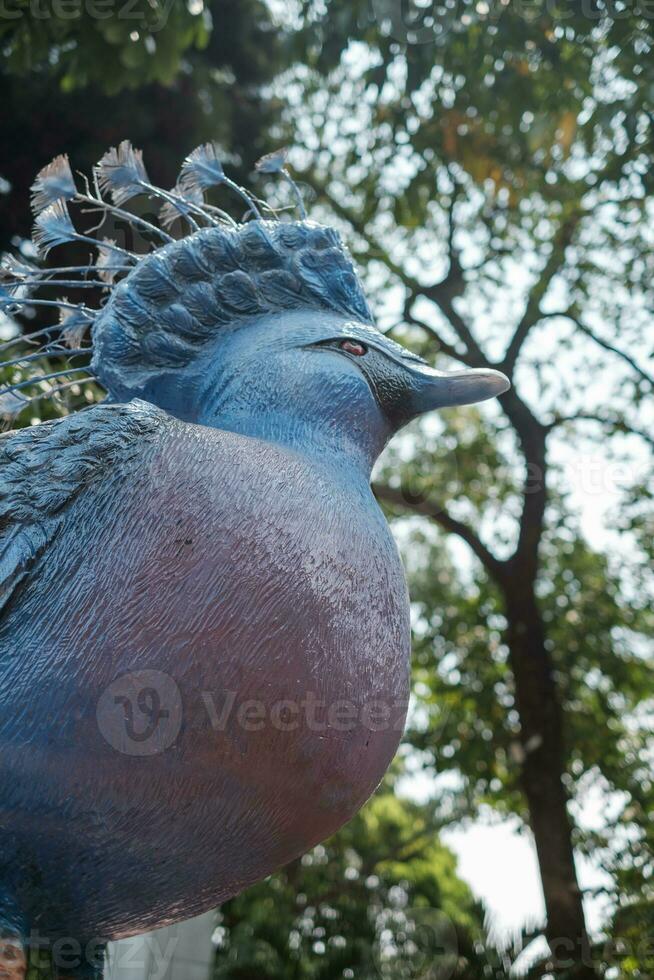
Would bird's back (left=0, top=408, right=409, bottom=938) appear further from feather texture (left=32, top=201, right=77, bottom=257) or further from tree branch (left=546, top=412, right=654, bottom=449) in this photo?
tree branch (left=546, top=412, right=654, bottom=449)

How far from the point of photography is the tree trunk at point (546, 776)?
21.4 ft

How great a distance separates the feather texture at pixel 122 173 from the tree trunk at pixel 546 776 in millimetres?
5113

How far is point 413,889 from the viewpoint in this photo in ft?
36.7

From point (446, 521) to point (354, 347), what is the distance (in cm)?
616

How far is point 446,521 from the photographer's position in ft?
27.5

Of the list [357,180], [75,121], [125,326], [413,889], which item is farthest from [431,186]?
[413,889]

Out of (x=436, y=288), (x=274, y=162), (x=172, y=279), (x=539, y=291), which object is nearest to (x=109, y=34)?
(x=274, y=162)

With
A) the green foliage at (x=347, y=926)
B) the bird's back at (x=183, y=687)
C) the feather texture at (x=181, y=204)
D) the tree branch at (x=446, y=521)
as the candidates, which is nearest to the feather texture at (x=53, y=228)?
the feather texture at (x=181, y=204)

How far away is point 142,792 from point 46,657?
263mm

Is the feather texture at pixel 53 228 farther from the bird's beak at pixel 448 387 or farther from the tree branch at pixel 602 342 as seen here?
the tree branch at pixel 602 342

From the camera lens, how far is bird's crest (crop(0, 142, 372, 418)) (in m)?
2.25

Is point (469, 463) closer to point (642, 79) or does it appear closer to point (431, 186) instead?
point (431, 186)

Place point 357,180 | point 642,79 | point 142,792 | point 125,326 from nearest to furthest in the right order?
point 142,792, point 125,326, point 642,79, point 357,180

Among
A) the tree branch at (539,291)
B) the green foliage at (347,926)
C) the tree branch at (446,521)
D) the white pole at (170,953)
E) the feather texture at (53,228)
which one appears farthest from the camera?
the tree branch at (539,291)
